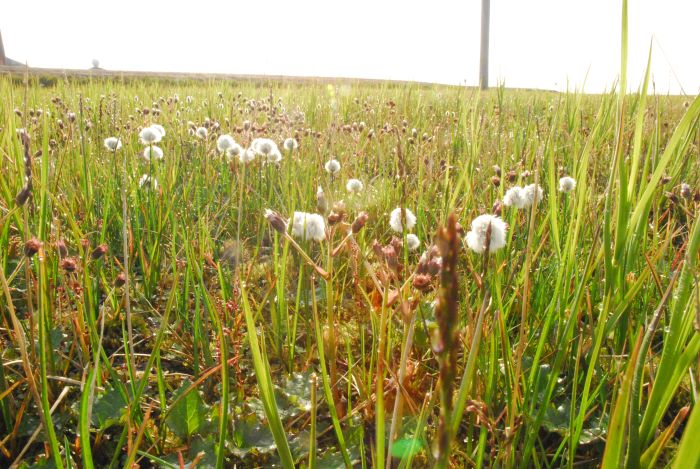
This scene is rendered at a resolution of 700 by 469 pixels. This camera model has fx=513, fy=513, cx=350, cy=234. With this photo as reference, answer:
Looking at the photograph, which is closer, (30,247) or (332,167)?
(30,247)

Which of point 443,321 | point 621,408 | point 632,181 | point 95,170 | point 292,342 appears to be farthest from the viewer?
point 95,170

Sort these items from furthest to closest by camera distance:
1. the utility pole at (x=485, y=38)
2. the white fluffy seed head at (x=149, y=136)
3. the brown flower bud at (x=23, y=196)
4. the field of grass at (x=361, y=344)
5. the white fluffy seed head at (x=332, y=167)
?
the utility pole at (x=485, y=38) < the white fluffy seed head at (x=149, y=136) < the white fluffy seed head at (x=332, y=167) < the brown flower bud at (x=23, y=196) < the field of grass at (x=361, y=344)

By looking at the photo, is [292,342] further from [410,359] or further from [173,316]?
[173,316]

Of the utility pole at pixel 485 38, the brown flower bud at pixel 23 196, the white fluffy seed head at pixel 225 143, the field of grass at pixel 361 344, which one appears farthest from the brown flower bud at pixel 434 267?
the utility pole at pixel 485 38

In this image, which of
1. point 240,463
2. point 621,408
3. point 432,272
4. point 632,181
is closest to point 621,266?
point 632,181

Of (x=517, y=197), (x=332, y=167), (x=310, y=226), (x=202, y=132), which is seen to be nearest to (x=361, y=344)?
(x=310, y=226)

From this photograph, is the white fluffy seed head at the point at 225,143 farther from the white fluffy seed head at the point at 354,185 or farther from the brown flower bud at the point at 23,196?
the brown flower bud at the point at 23,196

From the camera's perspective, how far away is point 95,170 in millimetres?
2008

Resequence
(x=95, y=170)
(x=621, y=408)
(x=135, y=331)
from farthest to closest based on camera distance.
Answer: (x=95, y=170) → (x=135, y=331) → (x=621, y=408)

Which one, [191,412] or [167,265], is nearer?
[191,412]

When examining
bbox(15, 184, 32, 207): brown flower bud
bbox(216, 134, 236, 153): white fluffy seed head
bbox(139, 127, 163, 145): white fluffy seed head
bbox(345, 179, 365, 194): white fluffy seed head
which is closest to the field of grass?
bbox(15, 184, 32, 207): brown flower bud

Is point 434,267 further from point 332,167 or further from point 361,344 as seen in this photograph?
point 332,167

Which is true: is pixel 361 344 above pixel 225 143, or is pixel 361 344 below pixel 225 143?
below

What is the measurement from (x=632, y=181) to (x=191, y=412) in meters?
0.94
